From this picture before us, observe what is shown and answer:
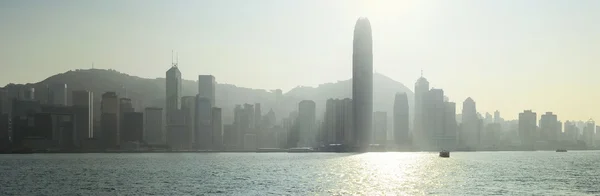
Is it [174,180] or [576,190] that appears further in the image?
[174,180]

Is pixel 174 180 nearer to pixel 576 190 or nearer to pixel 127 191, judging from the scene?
pixel 127 191

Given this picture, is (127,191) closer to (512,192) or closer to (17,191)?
(17,191)

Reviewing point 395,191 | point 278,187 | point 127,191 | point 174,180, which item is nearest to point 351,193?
point 395,191

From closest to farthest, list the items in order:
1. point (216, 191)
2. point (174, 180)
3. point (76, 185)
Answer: point (216, 191) → point (76, 185) → point (174, 180)

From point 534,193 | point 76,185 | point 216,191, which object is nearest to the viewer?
point 534,193

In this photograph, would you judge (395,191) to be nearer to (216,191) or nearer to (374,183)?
(374,183)

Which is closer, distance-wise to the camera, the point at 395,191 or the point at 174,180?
the point at 395,191

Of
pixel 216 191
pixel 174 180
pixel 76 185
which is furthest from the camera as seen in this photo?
pixel 174 180

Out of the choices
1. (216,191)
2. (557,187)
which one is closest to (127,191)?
(216,191)

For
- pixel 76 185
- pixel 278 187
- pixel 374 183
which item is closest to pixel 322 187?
pixel 278 187
